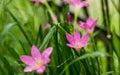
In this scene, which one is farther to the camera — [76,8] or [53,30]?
[76,8]

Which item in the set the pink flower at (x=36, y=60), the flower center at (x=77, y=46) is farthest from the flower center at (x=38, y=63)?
the flower center at (x=77, y=46)

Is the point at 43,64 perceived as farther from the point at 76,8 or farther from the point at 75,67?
the point at 76,8

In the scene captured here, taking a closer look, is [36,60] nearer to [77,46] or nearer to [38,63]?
[38,63]

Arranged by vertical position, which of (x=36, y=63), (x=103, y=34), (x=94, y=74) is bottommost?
(x=103, y=34)

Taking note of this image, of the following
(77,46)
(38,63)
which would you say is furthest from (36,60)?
(77,46)

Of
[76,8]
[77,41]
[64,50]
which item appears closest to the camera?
[77,41]

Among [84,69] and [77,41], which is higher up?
[77,41]

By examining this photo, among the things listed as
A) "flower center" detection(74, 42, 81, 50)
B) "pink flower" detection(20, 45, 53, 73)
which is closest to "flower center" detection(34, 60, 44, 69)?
"pink flower" detection(20, 45, 53, 73)

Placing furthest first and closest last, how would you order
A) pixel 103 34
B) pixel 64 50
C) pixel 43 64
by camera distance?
pixel 103 34, pixel 64 50, pixel 43 64

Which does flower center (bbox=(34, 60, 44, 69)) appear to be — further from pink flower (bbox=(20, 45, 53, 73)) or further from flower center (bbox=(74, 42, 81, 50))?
flower center (bbox=(74, 42, 81, 50))

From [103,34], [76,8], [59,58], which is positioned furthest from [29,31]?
[103,34]

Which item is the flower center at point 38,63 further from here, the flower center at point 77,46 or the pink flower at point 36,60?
the flower center at point 77,46
